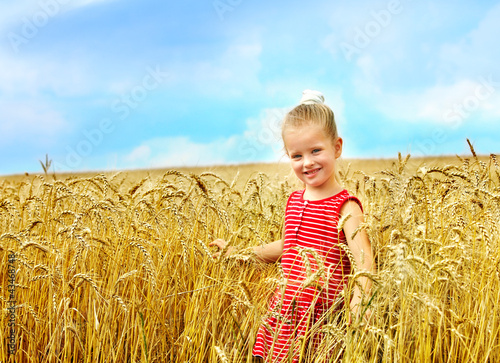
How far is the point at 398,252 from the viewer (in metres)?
1.48

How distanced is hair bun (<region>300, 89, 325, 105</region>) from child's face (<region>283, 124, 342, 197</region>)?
228 mm

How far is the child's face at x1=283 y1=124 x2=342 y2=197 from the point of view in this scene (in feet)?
7.93

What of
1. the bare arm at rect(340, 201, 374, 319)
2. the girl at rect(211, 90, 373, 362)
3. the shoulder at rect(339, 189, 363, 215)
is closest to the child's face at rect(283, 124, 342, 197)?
the girl at rect(211, 90, 373, 362)

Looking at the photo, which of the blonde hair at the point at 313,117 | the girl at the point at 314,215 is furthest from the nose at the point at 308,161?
the blonde hair at the point at 313,117

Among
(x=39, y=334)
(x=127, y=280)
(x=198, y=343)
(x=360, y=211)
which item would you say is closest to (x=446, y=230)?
(x=360, y=211)

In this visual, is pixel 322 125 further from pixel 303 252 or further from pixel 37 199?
pixel 37 199

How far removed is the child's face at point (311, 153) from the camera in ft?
7.93

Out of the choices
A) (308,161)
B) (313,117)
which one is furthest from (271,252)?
(313,117)

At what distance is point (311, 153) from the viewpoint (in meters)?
2.44

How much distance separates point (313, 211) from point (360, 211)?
0.25m

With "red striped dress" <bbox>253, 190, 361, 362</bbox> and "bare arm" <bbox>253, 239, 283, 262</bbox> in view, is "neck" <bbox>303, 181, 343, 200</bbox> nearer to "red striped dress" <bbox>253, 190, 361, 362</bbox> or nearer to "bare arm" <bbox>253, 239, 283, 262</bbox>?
"red striped dress" <bbox>253, 190, 361, 362</bbox>

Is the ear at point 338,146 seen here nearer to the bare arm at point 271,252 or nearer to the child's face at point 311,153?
the child's face at point 311,153

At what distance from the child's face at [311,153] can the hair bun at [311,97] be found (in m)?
0.23

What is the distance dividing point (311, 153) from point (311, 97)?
→ 41 cm
